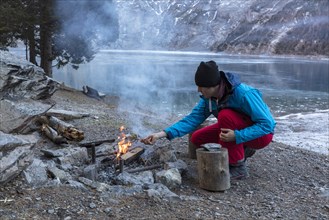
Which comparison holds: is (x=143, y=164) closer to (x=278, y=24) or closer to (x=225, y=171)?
(x=225, y=171)

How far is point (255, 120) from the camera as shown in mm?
4055

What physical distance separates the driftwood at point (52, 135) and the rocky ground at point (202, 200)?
156 mm

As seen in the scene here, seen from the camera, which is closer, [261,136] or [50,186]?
[50,186]

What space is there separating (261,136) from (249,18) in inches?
3301

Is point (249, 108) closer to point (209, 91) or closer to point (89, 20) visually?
point (209, 91)

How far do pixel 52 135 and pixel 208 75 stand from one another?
2592 millimetres

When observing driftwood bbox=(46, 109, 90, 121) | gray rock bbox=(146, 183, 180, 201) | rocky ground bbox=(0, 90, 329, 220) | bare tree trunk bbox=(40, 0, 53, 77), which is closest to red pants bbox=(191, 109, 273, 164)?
rocky ground bbox=(0, 90, 329, 220)

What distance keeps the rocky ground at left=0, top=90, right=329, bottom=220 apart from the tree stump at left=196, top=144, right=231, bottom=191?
0.08 metres

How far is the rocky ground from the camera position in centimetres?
330

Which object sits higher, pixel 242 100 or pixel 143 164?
pixel 242 100

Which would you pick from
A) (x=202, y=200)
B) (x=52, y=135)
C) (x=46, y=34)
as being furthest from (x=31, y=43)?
(x=202, y=200)

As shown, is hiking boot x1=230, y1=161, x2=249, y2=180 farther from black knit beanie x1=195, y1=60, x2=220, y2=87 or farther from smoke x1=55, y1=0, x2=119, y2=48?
smoke x1=55, y1=0, x2=119, y2=48

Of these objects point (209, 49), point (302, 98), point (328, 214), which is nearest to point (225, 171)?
point (328, 214)

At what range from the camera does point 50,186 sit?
3.67 m
